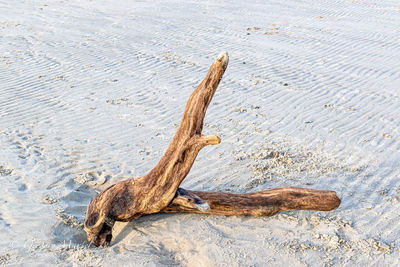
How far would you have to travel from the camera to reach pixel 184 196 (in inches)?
142

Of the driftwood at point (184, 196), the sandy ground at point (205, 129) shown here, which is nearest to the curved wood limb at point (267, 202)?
the driftwood at point (184, 196)

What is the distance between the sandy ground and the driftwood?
171 millimetres

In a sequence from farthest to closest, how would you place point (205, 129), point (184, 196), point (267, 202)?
point (205, 129), point (267, 202), point (184, 196)

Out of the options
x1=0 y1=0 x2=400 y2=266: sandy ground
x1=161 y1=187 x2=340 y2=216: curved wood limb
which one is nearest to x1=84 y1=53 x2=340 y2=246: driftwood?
x1=161 y1=187 x2=340 y2=216: curved wood limb

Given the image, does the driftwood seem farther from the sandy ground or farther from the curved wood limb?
the sandy ground

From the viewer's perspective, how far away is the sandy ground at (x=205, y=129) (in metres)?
3.67

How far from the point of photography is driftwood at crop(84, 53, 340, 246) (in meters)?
3.42

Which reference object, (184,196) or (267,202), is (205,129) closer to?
(267,202)

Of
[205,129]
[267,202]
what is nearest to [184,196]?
[267,202]

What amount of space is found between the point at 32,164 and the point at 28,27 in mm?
7079

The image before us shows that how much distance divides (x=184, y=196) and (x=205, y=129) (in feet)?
8.74

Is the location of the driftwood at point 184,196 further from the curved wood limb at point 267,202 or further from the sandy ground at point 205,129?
the sandy ground at point 205,129

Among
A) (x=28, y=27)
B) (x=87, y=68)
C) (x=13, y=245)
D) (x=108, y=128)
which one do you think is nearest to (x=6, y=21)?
(x=28, y=27)

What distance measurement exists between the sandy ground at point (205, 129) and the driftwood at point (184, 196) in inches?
6.7
